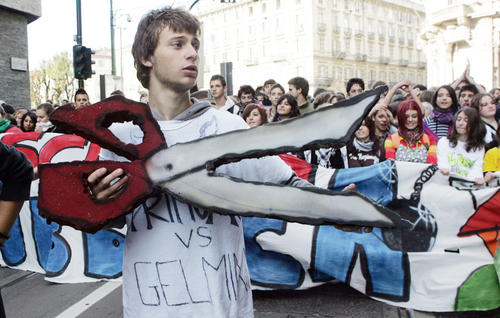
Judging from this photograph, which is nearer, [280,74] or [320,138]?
[320,138]

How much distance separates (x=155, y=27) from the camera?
1.72m

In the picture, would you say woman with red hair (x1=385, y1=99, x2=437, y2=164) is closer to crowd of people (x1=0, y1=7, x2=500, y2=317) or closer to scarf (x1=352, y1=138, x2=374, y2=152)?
scarf (x1=352, y1=138, x2=374, y2=152)

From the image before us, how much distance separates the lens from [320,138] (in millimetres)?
1392

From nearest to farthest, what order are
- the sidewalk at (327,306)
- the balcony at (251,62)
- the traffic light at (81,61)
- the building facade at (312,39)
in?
the sidewalk at (327,306) → the traffic light at (81,61) → the building facade at (312,39) → the balcony at (251,62)

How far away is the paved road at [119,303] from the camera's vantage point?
3.50 meters

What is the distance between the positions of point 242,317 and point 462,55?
3097cm

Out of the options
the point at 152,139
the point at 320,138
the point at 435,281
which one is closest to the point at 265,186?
the point at 320,138

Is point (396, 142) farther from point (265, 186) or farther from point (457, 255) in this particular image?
point (265, 186)

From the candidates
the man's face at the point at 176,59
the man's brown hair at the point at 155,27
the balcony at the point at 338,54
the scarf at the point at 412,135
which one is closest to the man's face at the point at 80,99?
the scarf at the point at 412,135

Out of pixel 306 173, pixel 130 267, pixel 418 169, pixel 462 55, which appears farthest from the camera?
pixel 462 55

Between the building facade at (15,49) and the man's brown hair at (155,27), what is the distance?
15.4 metres

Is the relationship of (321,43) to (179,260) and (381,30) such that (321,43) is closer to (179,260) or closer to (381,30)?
(381,30)

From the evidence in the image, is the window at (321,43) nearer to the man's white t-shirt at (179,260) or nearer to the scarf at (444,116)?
the scarf at (444,116)

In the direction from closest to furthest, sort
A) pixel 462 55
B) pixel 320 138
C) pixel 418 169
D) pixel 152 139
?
pixel 320 138, pixel 152 139, pixel 418 169, pixel 462 55
